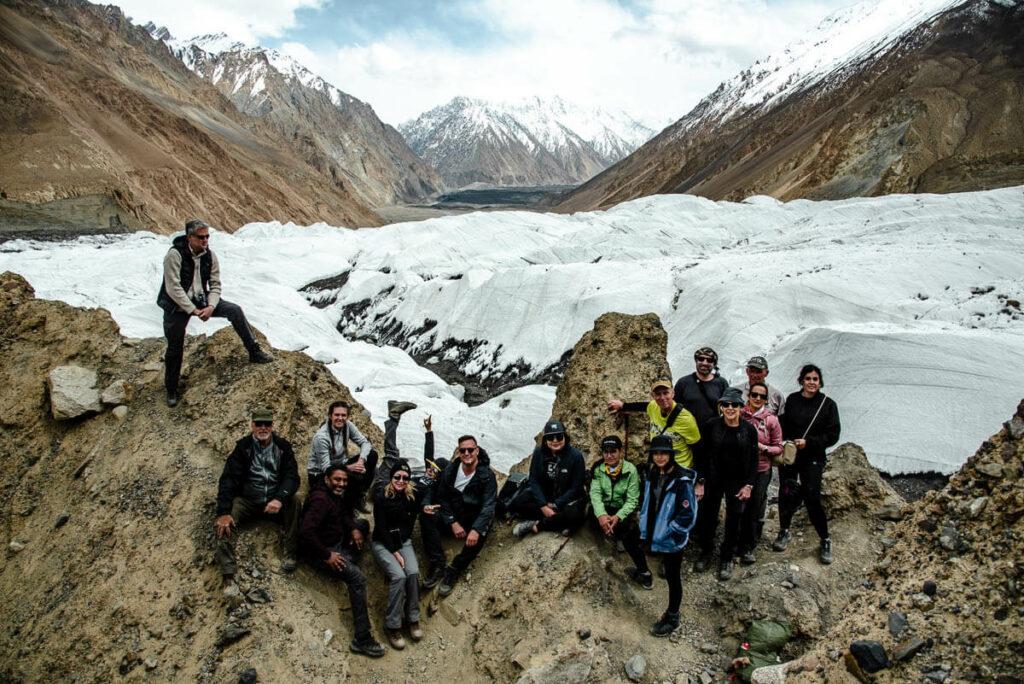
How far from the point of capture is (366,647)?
487cm

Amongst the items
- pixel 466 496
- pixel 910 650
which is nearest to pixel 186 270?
pixel 466 496

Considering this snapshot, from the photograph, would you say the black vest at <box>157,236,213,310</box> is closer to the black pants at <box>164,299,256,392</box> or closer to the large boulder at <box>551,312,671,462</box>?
the black pants at <box>164,299,256,392</box>

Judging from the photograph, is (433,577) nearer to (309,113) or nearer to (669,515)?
(669,515)

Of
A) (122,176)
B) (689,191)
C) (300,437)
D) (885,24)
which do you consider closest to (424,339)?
(300,437)

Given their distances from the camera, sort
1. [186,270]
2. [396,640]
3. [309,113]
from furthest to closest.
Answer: [309,113], [186,270], [396,640]

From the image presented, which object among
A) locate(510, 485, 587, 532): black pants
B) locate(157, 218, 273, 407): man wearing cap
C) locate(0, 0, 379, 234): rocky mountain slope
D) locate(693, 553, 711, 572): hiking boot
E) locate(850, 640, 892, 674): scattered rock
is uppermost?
locate(0, 0, 379, 234): rocky mountain slope

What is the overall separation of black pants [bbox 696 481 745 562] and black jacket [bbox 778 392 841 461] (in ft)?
2.83

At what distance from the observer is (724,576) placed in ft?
17.2

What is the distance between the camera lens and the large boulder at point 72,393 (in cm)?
688

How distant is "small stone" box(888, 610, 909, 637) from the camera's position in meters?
3.48

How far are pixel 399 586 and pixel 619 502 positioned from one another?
2.03m

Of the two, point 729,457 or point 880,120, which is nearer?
point 729,457

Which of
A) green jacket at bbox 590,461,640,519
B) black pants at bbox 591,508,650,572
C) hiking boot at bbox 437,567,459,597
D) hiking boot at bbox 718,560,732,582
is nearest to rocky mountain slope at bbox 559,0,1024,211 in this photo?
hiking boot at bbox 718,560,732,582

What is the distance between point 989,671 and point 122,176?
55.5m
